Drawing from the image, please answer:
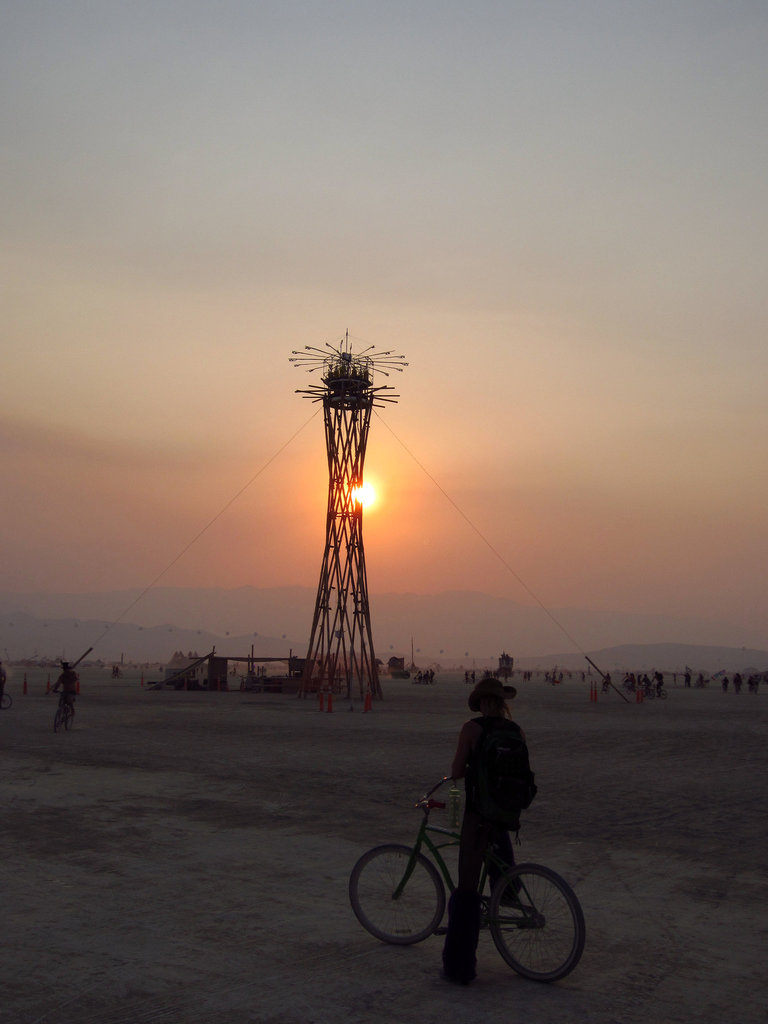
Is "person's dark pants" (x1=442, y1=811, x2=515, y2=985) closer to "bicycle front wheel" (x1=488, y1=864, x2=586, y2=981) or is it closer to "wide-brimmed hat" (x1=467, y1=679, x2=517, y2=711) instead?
"bicycle front wheel" (x1=488, y1=864, x2=586, y2=981)

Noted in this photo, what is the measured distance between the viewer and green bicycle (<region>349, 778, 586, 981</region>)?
18.3 feet

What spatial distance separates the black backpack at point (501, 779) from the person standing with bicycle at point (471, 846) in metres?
0.04

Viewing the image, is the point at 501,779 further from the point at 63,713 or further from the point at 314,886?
the point at 63,713

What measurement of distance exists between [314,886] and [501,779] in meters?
2.78

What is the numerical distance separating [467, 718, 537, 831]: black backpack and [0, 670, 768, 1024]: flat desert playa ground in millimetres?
1027

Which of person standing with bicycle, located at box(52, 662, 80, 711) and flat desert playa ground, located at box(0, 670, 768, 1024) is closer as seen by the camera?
flat desert playa ground, located at box(0, 670, 768, 1024)

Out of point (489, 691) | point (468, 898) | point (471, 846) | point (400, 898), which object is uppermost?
point (489, 691)

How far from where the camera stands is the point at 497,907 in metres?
5.82

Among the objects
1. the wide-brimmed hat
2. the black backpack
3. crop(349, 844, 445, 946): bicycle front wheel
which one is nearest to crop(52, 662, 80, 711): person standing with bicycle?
crop(349, 844, 445, 946): bicycle front wheel

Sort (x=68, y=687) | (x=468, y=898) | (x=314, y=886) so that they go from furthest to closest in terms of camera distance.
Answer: (x=68, y=687) < (x=314, y=886) < (x=468, y=898)

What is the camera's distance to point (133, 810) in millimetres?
11039

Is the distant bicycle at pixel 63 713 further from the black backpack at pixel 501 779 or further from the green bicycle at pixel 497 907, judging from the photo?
the black backpack at pixel 501 779

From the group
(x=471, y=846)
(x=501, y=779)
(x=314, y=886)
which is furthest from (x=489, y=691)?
(x=314, y=886)

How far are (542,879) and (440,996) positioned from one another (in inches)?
37.6
